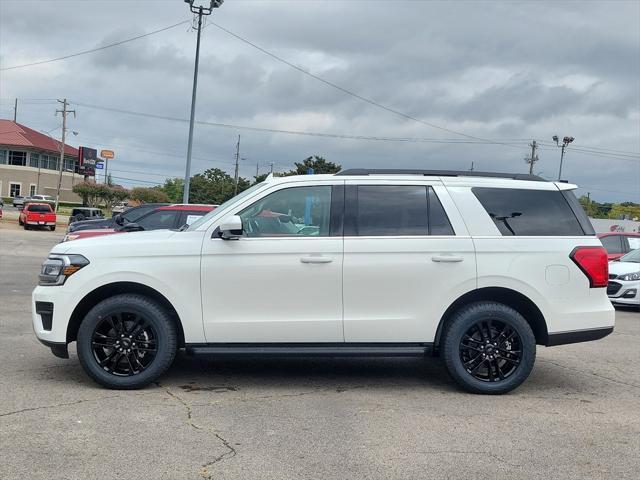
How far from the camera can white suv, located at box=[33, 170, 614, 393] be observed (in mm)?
5668

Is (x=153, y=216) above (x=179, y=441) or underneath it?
above

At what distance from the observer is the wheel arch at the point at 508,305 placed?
233 inches

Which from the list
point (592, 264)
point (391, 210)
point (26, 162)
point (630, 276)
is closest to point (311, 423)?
point (391, 210)

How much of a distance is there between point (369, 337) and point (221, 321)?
130cm

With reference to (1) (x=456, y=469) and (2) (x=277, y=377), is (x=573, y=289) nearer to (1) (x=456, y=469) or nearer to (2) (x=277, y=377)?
(1) (x=456, y=469)

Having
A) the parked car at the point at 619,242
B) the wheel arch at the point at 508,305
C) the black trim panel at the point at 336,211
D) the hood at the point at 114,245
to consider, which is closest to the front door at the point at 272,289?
the black trim panel at the point at 336,211

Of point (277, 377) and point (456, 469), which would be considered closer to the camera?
point (456, 469)

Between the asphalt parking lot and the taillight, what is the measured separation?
1.09m

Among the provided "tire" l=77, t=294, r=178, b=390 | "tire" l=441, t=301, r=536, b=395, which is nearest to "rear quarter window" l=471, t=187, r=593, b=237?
"tire" l=441, t=301, r=536, b=395

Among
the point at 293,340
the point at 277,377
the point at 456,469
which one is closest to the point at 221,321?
the point at 293,340

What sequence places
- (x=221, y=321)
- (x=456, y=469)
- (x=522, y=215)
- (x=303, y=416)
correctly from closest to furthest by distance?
(x=456, y=469)
(x=303, y=416)
(x=221, y=321)
(x=522, y=215)

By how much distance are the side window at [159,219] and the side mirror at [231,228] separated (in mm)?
8607

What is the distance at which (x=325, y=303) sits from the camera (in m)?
5.72

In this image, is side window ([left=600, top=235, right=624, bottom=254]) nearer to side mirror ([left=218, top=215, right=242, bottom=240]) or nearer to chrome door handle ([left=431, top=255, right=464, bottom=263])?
chrome door handle ([left=431, top=255, right=464, bottom=263])
